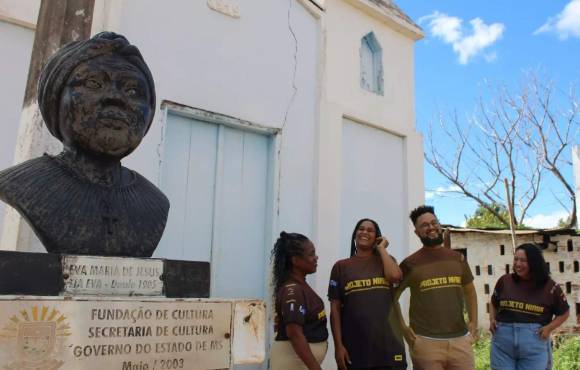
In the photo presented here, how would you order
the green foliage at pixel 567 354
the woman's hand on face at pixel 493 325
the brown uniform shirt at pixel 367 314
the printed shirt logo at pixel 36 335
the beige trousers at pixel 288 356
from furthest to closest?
the green foliage at pixel 567 354, the woman's hand on face at pixel 493 325, the brown uniform shirt at pixel 367 314, the beige trousers at pixel 288 356, the printed shirt logo at pixel 36 335

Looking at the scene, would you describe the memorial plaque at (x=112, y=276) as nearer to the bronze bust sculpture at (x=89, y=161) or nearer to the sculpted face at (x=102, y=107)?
the bronze bust sculpture at (x=89, y=161)

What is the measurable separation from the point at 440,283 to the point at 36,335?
2833 millimetres

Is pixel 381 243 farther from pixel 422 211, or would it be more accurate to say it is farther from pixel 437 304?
pixel 437 304

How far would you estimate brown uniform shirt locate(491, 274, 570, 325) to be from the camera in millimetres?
4297

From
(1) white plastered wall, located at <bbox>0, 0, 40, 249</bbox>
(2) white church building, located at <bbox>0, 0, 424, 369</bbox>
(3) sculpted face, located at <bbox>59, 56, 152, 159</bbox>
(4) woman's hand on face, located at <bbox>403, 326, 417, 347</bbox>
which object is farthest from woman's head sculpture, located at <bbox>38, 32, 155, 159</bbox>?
(4) woman's hand on face, located at <bbox>403, 326, 417, 347</bbox>

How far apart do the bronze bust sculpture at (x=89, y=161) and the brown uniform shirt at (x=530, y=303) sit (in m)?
3.20

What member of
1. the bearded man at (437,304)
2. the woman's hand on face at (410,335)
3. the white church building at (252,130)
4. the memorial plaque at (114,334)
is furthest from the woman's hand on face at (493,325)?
the memorial plaque at (114,334)

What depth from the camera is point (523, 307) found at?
4320 mm

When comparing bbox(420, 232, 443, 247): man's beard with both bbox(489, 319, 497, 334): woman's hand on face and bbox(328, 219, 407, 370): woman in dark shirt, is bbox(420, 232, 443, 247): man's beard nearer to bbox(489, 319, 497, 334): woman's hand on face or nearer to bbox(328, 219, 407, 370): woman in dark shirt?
bbox(328, 219, 407, 370): woman in dark shirt

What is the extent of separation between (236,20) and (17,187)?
357cm

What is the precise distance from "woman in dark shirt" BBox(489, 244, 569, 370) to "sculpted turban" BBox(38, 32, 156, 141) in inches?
138

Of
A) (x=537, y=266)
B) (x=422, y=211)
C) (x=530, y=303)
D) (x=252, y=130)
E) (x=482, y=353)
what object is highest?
(x=252, y=130)

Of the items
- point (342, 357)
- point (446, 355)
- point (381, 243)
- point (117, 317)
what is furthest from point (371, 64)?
point (117, 317)

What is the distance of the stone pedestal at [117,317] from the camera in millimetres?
1812
